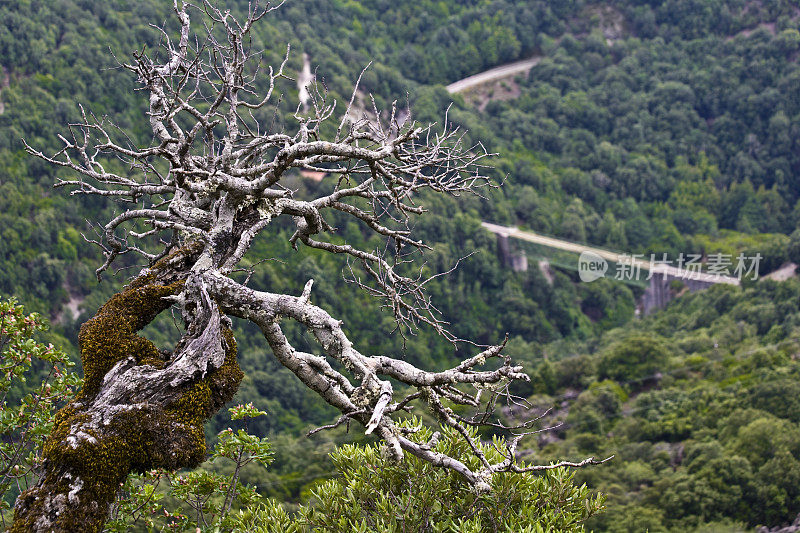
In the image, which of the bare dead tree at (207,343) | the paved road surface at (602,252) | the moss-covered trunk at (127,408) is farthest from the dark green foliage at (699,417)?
the moss-covered trunk at (127,408)

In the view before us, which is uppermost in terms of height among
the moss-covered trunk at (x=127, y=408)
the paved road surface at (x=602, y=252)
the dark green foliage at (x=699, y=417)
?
the moss-covered trunk at (x=127, y=408)

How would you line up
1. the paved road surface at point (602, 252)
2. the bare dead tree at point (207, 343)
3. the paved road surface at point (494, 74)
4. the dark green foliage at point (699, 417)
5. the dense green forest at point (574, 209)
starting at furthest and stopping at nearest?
1. the paved road surface at point (494, 74)
2. the paved road surface at point (602, 252)
3. the dense green forest at point (574, 209)
4. the dark green foliage at point (699, 417)
5. the bare dead tree at point (207, 343)

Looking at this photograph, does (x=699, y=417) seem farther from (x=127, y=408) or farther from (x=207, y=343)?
(x=127, y=408)

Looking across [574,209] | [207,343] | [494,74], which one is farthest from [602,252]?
[207,343]

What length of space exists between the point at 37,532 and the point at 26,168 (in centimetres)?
3558

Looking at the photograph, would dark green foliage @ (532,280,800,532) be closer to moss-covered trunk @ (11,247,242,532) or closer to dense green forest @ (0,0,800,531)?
dense green forest @ (0,0,800,531)

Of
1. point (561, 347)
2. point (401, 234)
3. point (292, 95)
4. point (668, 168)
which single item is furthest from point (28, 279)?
point (668, 168)

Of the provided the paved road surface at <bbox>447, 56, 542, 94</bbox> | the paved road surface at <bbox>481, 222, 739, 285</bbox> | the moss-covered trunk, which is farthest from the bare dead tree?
the paved road surface at <bbox>447, 56, 542, 94</bbox>

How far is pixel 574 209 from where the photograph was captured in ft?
180

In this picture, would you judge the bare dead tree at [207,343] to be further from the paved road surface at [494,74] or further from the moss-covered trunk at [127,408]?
the paved road surface at [494,74]

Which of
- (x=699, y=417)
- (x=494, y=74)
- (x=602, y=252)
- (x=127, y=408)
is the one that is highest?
(x=127, y=408)

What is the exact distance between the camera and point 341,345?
18.2 ft

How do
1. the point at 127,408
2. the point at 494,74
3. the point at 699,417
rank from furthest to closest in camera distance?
the point at 494,74
the point at 699,417
the point at 127,408

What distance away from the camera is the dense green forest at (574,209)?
1109 inches
